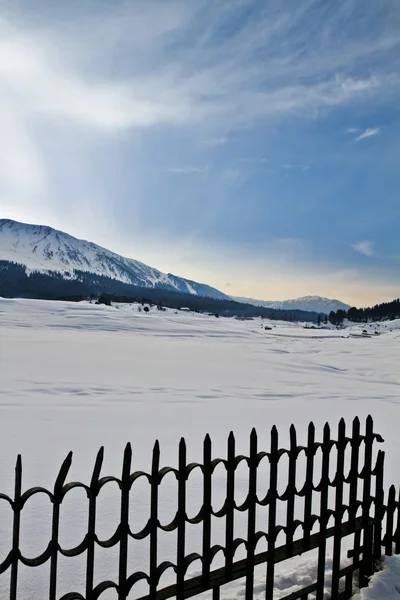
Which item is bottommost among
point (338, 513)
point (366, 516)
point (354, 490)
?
point (366, 516)

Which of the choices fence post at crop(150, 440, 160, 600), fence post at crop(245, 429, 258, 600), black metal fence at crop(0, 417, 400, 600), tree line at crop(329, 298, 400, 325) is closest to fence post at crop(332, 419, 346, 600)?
black metal fence at crop(0, 417, 400, 600)

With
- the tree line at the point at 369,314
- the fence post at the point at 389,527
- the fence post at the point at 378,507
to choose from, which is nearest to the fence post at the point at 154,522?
the fence post at the point at 378,507

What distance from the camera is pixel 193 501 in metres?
4.71

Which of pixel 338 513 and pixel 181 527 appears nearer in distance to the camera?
pixel 181 527

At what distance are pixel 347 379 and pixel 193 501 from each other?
1296 centimetres

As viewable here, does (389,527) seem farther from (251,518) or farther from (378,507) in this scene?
(251,518)

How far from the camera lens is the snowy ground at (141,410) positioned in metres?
3.96

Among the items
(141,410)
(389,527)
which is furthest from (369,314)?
(389,527)

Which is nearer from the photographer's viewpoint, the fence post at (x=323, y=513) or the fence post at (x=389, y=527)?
the fence post at (x=323, y=513)

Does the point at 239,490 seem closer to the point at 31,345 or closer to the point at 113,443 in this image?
the point at 113,443

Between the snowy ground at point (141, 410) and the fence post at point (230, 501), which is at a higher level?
the fence post at point (230, 501)

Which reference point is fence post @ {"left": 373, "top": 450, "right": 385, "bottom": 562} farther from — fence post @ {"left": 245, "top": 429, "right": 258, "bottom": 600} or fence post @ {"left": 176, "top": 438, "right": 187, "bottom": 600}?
fence post @ {"left": 176, "top": 438, "right": 187, "bottom": 600}

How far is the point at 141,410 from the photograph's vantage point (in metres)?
8.96

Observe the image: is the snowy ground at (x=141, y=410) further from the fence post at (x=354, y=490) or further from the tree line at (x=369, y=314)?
the tree line at (x=369, y=314)
